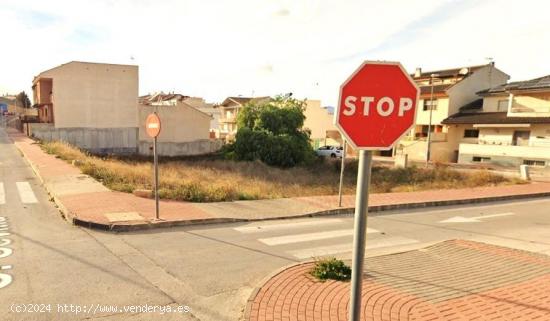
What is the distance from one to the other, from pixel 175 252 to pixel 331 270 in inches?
114

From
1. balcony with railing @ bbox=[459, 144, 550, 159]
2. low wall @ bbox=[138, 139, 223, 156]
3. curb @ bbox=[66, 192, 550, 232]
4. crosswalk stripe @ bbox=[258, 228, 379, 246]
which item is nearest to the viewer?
crosswalk stripe @ bbox=[258, 228, 379, 246]

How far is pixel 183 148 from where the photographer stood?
40562 millimetres

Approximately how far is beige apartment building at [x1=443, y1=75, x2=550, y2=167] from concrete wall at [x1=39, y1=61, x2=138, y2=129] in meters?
33.3

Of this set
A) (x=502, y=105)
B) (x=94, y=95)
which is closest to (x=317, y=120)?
(x=502, y=105)

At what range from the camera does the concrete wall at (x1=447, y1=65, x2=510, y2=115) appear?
37656 millimetres

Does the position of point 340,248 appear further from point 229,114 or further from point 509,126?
point 229,114

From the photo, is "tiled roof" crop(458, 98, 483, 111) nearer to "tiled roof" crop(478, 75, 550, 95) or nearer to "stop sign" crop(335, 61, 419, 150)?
"tiled roof" crop(478, 75, 550, 95)

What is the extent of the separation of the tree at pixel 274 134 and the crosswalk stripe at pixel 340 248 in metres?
24.8

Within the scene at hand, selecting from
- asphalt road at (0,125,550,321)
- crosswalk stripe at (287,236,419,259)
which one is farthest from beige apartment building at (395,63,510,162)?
crosswalk stripe at (287,236,419,259)

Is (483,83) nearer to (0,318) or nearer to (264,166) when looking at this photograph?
(264,166)

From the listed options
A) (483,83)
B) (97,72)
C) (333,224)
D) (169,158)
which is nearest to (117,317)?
(333,224)

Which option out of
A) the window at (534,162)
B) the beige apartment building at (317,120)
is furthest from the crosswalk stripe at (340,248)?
the beige apartment building at (317,120)

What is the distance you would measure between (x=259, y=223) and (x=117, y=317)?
5100 mm

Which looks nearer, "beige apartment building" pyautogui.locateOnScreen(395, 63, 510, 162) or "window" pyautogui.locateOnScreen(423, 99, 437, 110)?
"beige apartment building" pyautogui.locateOnScreen(395, 63, 510, 162)
